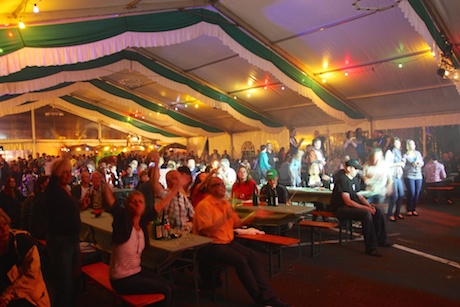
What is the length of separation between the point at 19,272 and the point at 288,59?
27.5ft

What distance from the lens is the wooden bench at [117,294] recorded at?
2.96 meters

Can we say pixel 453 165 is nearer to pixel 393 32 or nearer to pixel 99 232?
pixel 393 32

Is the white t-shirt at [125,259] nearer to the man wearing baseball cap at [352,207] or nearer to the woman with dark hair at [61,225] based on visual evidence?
the woman with dark hair at [61,225]

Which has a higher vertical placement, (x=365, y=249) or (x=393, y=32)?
(x=393, y=32)

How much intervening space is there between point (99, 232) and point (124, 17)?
11.1 feet

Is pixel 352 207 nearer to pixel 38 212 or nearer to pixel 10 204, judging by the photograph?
pixel 38 212

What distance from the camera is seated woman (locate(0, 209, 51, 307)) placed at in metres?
2.51

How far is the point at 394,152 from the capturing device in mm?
8156

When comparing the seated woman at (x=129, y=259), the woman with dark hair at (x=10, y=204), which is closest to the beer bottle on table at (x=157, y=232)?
the seated woman at (x=129, y=259)

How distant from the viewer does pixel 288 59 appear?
971cm

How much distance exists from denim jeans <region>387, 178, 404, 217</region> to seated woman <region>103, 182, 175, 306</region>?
6.12 metres

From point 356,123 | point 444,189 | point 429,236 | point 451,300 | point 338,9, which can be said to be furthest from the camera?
point 356,123

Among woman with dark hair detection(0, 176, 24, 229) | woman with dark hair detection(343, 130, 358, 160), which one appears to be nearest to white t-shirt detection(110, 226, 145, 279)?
woman with dark hair detection(0, 176, 24, 229)

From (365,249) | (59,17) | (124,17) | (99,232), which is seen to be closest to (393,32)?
(365,249)
